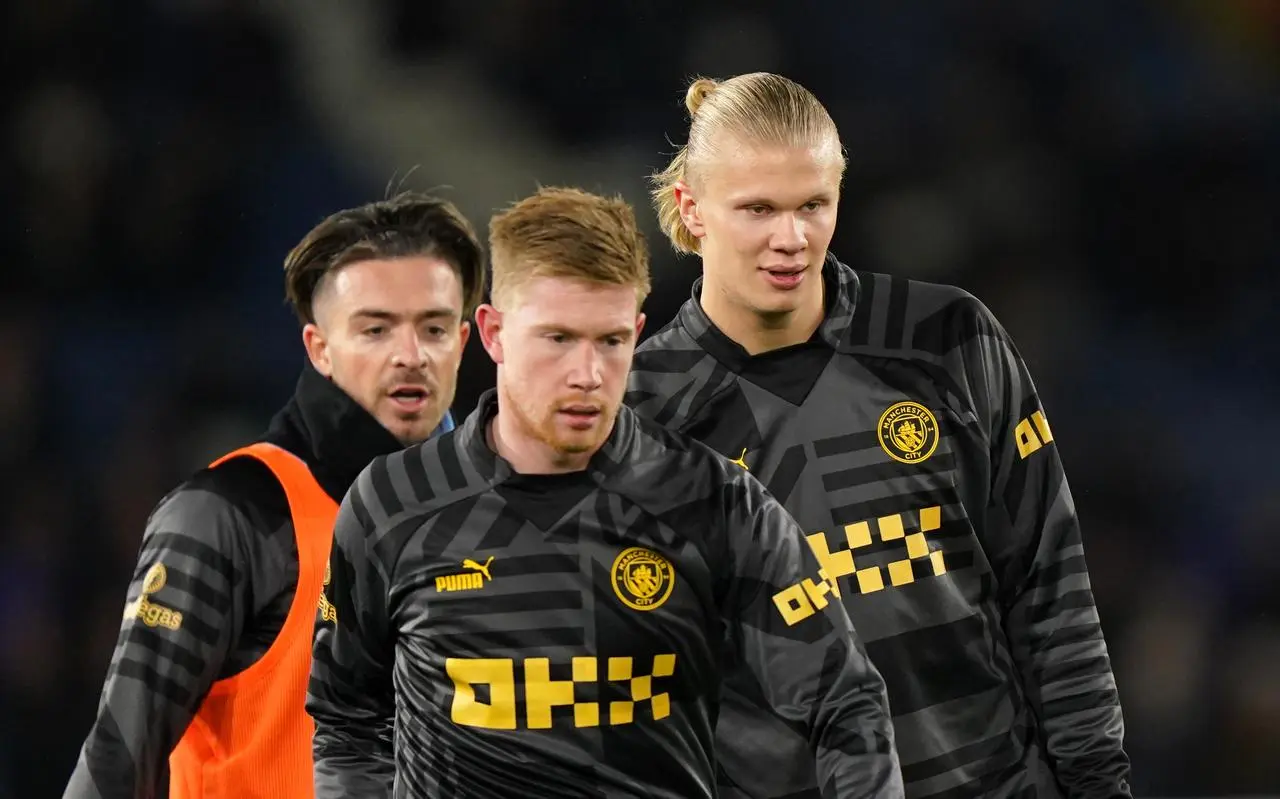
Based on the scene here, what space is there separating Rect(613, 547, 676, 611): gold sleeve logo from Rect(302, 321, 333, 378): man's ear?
109cm

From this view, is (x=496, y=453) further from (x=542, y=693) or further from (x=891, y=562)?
(x=891, y=562)

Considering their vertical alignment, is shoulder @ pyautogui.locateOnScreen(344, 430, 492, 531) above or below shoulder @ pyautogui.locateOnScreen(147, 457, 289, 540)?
below

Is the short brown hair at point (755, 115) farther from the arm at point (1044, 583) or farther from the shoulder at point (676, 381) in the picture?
the arm at point (1044, 583)

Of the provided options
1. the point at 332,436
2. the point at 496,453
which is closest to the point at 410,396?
the point at 332,436

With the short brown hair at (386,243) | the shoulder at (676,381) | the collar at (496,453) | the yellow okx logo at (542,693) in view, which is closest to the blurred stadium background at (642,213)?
the short brown hair at (386,243)

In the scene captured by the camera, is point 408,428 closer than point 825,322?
No

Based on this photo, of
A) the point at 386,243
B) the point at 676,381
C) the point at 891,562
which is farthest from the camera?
the point at 386,243

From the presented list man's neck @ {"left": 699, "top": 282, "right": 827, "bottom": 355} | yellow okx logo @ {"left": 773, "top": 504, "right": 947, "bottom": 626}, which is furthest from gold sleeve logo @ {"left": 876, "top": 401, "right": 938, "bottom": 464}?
man's neck @ {"left": 699, "top": 282, "right": 827, "bottom": 355}

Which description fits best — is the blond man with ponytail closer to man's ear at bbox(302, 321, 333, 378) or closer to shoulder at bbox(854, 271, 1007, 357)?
shoulder at bbox(854, 271, 1007, 357)

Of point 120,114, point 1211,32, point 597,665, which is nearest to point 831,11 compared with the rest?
point 1211,32

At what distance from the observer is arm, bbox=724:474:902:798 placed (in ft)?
9.16

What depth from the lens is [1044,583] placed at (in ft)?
11.0

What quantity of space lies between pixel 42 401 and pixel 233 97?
1148 millimetres

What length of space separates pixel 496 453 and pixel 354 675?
0.43 meters
